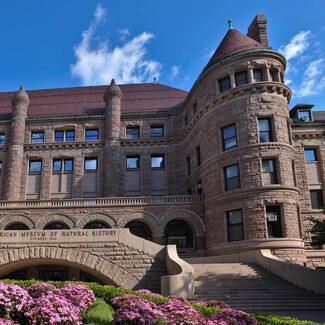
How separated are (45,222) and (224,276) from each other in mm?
15853

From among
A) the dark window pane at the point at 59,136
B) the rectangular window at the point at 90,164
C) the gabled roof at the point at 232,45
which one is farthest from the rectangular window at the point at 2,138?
the gabled roof at the point at 232,45

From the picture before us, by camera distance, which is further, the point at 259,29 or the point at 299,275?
the point at 259,29

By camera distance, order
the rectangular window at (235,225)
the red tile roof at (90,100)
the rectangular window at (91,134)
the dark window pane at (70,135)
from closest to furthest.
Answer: the rectangular window at (235,225), the rectangular window at (91,134), the dark window pane at (70,135), the red tile roof at (90,100)

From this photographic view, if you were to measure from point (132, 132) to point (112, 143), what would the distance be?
119 inches

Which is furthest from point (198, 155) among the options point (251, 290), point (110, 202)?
point (251, 290)

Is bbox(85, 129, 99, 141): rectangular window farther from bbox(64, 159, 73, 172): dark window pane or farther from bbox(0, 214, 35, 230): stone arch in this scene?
bbox(0, 214, 35, 230): stone arch

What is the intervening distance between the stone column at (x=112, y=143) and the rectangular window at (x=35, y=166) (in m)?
6.84

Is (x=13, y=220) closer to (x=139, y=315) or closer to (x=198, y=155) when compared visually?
(x=198, y=155)

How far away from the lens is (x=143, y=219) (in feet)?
91.0

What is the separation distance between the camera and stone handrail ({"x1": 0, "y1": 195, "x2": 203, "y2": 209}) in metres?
27.8

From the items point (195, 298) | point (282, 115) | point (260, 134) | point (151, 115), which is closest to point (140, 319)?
point (195, 298)

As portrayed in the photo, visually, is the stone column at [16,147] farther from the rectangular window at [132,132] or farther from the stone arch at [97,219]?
the rectangular window at [132,132]

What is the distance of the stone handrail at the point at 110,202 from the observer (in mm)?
27828

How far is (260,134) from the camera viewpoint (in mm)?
24875
